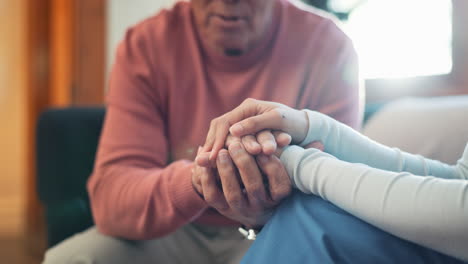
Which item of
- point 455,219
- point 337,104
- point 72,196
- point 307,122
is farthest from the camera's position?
point 72,196

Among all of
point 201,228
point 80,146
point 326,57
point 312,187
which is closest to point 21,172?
point 80,146

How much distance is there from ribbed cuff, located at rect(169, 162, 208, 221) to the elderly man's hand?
0.08m

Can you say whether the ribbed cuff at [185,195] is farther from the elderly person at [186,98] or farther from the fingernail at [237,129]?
the fingernail at [237,129]

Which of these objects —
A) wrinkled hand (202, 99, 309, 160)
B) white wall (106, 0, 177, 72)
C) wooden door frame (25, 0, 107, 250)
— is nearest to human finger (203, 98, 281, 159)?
wrinkled hand (202, 99, 309, 160)

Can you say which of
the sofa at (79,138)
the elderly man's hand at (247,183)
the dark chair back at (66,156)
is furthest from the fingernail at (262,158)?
the dark chair back at (66,156)

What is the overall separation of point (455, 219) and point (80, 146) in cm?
84

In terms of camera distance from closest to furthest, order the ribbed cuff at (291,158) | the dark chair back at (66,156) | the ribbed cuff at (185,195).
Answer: the ribbed cuff at (291,158) → the ribbed cuff at (185,195) → the dark chair back at (66,156)

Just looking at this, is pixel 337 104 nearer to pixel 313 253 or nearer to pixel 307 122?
pixel 307 122

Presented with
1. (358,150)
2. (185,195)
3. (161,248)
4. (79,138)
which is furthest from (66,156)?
(358,150)

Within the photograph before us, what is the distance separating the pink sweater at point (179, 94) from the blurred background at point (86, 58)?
0.08 meters

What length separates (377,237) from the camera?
1.22ft

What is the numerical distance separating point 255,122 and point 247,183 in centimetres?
6

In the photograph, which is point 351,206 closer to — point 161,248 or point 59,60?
point 161,248

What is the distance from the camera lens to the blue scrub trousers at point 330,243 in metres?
0.36
